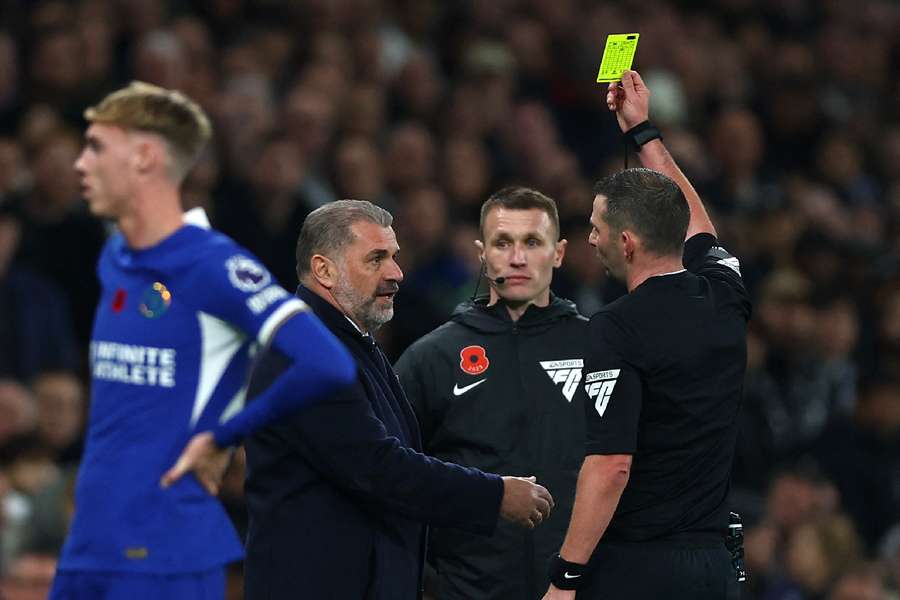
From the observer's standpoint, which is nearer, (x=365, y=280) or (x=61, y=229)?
(x=365, y=280)

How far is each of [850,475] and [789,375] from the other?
82 cm

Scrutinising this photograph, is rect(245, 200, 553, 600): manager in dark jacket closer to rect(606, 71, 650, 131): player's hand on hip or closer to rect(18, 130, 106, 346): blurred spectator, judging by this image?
rect(606, 71, 650, 131): player's hand on hip

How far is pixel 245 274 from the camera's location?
12.5ft

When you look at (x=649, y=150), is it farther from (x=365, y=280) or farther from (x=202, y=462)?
(x=202, y=462)

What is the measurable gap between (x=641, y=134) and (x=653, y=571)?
1.50 m

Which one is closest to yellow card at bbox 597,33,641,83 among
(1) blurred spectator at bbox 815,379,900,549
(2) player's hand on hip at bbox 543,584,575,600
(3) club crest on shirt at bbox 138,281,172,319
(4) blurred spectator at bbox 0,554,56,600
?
(2) player's hand on hip at bbox 543,584,575,600

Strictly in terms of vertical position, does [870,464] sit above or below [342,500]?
below

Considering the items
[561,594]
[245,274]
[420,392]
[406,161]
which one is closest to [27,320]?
[406,161]

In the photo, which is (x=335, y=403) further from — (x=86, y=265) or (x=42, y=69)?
(x=42, y=69)

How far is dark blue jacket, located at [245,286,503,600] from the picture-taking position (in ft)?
14.8

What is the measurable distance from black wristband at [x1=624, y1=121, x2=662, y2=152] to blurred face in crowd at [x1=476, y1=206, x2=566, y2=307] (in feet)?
1.62

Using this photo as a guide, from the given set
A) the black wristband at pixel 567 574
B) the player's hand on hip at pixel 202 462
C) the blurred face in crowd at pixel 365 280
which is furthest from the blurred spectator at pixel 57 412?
the player's hand on hip at pixel 202 462

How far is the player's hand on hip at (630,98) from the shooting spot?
523 centimetres

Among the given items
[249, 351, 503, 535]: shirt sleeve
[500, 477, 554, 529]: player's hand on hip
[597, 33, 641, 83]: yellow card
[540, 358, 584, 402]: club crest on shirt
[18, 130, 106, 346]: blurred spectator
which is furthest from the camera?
[18, 130, 106, 346]: blurred spectator
